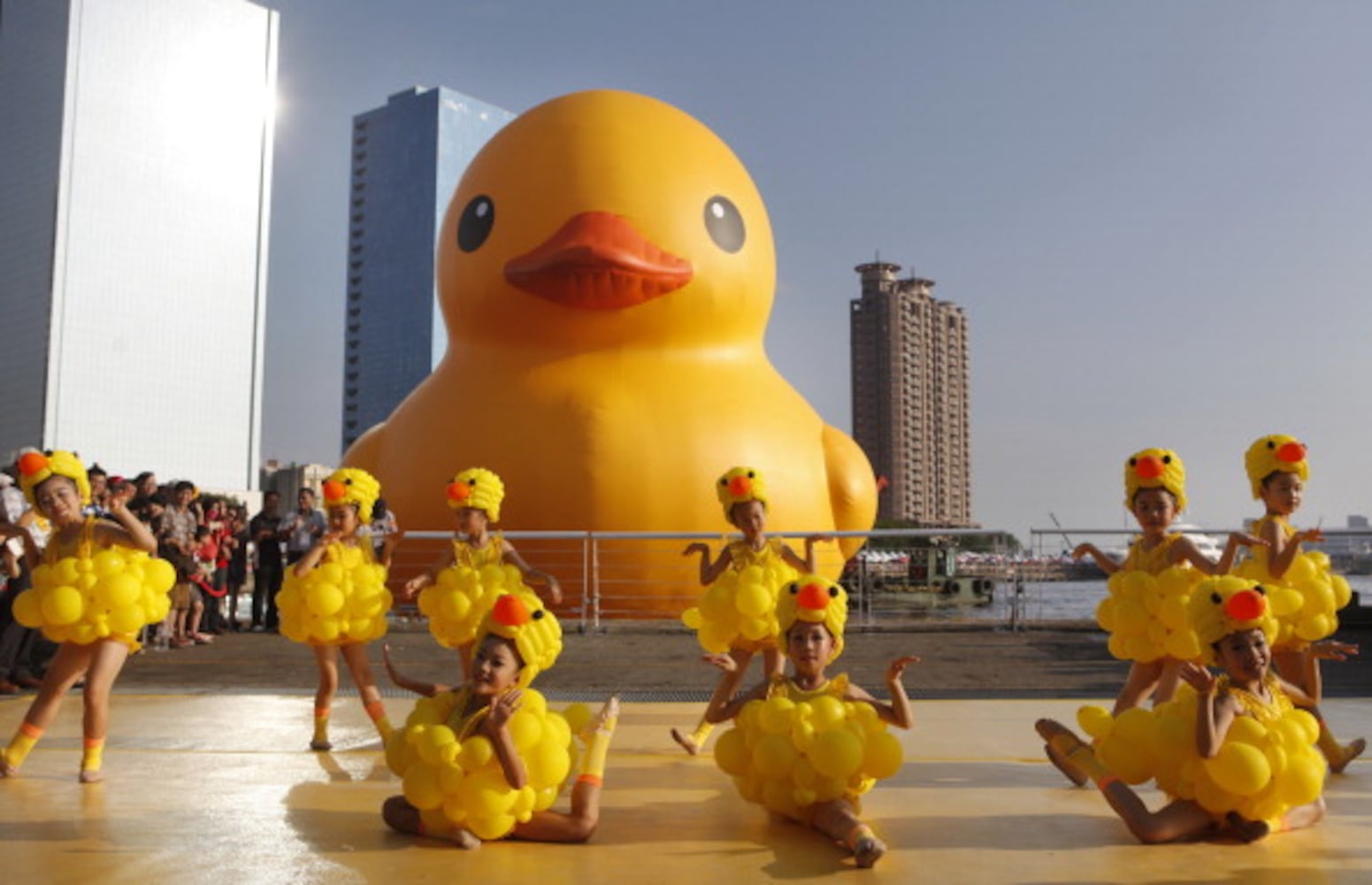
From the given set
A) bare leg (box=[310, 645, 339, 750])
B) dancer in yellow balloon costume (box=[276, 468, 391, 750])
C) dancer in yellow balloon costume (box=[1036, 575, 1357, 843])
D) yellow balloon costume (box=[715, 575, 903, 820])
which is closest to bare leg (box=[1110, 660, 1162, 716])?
dancer in yellow balloon costume (box=[1036, 575, 1357, 843])

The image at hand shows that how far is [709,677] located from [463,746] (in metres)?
4.35

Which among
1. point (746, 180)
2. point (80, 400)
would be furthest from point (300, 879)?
point (80, 400)

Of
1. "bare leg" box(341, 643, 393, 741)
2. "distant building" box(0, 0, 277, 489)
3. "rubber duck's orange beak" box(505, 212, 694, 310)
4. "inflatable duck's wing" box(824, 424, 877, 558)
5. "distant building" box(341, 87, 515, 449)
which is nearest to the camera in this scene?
"bare leg" box(341, 643, 393, 741)

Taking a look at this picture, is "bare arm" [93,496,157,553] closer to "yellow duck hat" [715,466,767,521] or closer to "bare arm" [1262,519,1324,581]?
"yellow duck hat" [715,466,767,521]

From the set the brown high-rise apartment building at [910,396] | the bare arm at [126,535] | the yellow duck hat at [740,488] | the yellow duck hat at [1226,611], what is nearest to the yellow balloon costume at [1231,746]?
the yellow duck hat at [1226,611]

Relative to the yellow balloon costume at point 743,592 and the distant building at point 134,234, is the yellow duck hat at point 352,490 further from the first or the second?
the distant building at point 134,234

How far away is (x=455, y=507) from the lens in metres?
5.32

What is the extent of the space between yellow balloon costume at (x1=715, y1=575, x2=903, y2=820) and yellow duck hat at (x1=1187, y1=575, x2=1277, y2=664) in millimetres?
1040

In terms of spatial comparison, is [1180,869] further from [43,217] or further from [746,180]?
[43,217]

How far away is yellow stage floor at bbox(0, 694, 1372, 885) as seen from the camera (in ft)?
10.3

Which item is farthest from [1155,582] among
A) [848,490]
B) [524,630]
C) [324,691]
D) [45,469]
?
[848,490]

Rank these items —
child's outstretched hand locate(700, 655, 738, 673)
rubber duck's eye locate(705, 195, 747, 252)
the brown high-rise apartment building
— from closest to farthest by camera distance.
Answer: child's outstretched hand locate(700, 655, 738, 673) < rubber duck's eye locate(705, 195, 747, 252) < the brown high-rise apartment building

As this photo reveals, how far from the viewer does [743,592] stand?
4.96 metres

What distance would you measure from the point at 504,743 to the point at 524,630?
35cm
